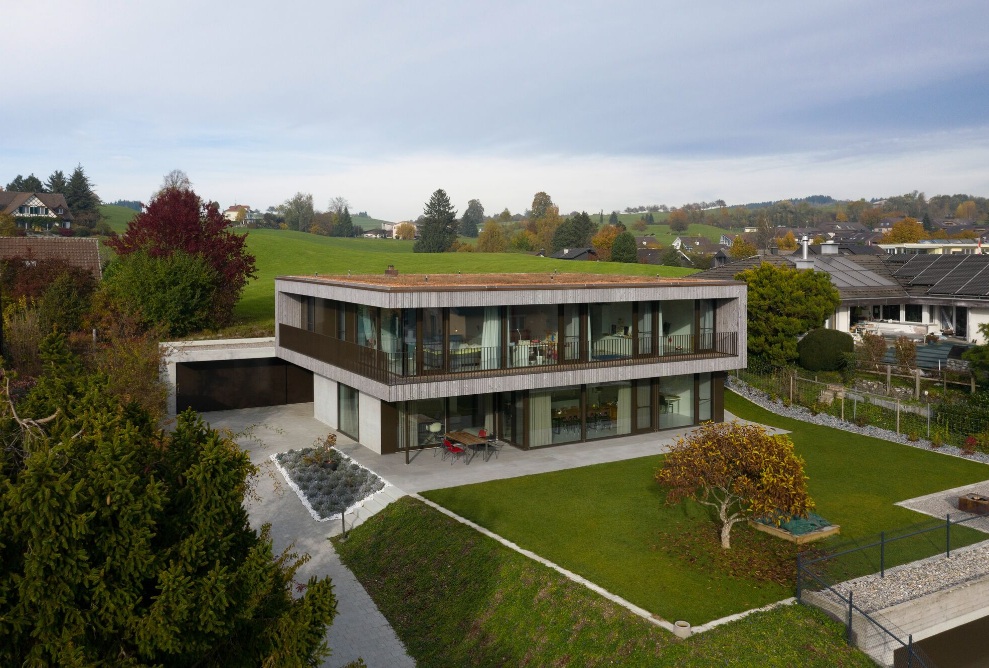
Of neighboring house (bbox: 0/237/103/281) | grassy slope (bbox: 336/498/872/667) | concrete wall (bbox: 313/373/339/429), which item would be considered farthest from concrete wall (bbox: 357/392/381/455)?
neighboring house (bbox: 0/237/103/281)

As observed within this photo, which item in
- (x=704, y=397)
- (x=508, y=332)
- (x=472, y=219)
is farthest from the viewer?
(x=472, y=219)

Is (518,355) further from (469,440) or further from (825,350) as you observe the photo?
(825,350)

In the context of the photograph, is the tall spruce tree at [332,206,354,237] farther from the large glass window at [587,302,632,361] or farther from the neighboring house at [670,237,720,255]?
the large glass window at [587,302,632,361]

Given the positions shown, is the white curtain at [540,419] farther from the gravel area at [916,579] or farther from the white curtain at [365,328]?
the gravel area at [916,579]

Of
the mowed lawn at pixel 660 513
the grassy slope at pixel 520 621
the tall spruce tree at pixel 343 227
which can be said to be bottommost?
the grassy slope at pixel 520 621

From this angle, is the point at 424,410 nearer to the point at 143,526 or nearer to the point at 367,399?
the point at 367,399

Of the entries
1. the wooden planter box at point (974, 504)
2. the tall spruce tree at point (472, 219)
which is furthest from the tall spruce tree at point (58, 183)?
the wooden planter box at point (974, 504)

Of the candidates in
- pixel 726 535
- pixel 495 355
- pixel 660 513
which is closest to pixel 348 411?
pixel 495 355
